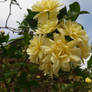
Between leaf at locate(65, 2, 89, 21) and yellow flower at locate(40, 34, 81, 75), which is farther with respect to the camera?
leaf at locate(65, 2, 89, 21)

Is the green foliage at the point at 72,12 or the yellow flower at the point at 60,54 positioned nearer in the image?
the yellow flower at the point at 60,54

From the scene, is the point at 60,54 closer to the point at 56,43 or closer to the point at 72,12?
the point at 56,43

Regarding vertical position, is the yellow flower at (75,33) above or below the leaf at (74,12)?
below

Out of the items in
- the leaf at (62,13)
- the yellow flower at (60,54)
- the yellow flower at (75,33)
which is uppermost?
the leaf at (62,13)

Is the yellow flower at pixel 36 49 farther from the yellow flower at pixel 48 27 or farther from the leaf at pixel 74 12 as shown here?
the leaf at pixel 74 12

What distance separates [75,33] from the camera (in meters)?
0.80

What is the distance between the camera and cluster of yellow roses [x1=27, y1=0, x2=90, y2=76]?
2.54ft

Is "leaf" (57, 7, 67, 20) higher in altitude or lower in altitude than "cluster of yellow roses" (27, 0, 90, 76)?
higher

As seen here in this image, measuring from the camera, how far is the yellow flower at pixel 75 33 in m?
0.80

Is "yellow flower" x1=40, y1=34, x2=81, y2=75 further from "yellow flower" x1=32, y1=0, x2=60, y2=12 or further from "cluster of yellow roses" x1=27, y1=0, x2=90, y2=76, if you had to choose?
"yellow flower" x1=32, y1=0, x2=60, y2=12

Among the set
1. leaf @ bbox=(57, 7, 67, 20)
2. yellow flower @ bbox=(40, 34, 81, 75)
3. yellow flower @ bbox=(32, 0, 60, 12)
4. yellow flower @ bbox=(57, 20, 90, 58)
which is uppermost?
yellow flower @ bbox=(32, 0, 60, 12)

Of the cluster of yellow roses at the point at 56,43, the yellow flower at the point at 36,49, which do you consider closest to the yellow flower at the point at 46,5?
the cluster of yellow roses at the point at 56,43

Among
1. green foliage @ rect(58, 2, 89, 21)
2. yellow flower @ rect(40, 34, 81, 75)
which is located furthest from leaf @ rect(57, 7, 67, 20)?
yellow flower @ rect(40, 34, 81, 75)

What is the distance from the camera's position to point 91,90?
7.38ft
